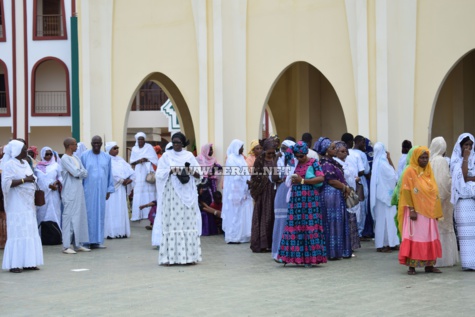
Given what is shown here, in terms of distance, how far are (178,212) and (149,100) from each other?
104ft

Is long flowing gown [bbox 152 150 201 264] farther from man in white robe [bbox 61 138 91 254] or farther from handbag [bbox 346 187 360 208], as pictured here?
handbag [bbox 346 187 360 208]

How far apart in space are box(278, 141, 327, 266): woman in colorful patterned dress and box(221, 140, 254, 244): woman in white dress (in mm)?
3941

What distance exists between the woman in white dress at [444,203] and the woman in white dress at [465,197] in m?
0.27

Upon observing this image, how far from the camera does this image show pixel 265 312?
873 centimetres

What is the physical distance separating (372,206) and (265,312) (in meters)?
6.12

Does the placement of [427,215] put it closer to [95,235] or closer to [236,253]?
[236,253]

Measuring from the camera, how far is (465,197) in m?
11.5

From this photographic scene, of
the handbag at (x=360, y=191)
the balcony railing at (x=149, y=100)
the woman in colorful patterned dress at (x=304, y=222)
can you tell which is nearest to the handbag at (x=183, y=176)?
the woman in colorful patterned dress at (x=304, y=222)

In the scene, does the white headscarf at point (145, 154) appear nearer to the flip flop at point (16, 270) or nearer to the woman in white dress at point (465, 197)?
the flip flop at point (16, 270)

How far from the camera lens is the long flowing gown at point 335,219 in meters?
13.1

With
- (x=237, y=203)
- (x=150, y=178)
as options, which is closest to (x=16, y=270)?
(x=237, y=203)

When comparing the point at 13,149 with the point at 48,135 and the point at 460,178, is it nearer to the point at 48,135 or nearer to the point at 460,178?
the point at 460,178

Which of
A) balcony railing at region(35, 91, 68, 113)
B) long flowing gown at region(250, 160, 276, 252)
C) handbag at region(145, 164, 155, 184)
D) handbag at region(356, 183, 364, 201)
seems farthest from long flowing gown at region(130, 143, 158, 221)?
balcony railing at region(35, 91, 68, 113)

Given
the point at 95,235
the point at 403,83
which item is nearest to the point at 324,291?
the point at 95,235
